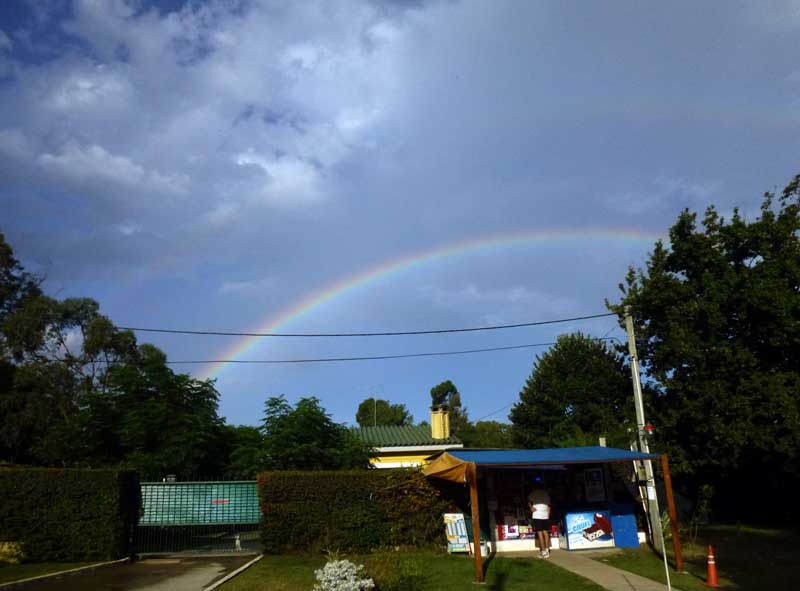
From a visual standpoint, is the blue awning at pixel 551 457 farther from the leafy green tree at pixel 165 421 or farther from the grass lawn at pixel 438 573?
the leafy green tree at pixel 165 421

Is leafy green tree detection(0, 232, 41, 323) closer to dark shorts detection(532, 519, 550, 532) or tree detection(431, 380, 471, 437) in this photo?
dark shorts detection(532, 519, 550, 532)

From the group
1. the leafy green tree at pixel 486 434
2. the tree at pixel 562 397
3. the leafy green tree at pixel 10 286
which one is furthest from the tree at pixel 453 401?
the leafy green tree at pixel 10 286

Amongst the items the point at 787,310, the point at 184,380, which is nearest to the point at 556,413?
the point at 787,310

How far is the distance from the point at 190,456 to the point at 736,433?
18605 millimetres

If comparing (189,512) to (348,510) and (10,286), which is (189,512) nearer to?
(348,510)

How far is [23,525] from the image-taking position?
1495cm

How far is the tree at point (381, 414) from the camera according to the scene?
8050 centimetres

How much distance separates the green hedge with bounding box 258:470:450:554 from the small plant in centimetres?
580

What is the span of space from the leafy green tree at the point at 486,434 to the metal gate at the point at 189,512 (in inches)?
2212

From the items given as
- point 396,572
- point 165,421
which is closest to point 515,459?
point 396,572

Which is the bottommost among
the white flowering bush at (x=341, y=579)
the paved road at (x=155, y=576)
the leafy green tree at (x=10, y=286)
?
the paved road at (x=155, y=576)

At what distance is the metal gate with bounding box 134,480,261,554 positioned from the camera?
16516 mm

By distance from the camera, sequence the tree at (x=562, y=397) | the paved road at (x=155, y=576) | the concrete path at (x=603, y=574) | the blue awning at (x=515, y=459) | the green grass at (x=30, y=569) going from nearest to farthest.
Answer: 1. the concrete path at (x=603, y=574)
2. the paved road at (x=155, y=576)
3. the green grass at (x=30, y=569)
4. the blue awning at (x=515, y=459)
5. the tree at (x=562, y=397)

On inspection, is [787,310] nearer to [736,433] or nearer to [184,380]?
[736,433]
